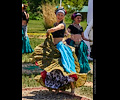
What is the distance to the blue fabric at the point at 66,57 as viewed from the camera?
14.2 ft

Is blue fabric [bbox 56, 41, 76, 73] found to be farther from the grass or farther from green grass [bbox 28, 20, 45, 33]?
green grass [bbox 28, 20, 45, 33]

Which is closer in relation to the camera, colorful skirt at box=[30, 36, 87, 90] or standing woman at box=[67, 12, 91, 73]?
colorful skirt at box=[30, 36, 87, 90]

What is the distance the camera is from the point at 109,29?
2914 mm

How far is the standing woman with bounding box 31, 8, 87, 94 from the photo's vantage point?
14.2ft

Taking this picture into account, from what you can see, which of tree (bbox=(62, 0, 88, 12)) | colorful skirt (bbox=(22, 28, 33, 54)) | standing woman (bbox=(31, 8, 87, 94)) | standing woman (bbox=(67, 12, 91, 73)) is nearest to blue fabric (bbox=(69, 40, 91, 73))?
standing woman (bbox=(67, 12, 91, 73))

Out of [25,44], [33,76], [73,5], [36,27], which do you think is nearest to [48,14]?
[36,27]

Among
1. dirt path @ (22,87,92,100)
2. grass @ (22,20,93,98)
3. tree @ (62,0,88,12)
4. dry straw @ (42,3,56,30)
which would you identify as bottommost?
dirt path @ (22,87,92,100)

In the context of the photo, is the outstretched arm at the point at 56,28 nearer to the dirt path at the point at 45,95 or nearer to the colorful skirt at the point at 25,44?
the dirt path at the point at 45,95

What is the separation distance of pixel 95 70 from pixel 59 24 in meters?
1.73

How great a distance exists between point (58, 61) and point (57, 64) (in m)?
0.06

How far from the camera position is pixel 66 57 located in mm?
4367

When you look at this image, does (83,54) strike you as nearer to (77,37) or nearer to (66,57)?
(77,37)
